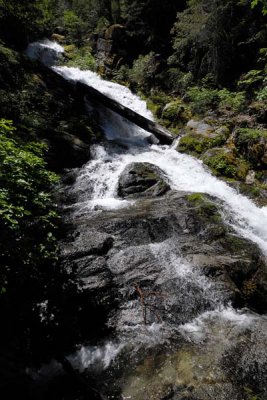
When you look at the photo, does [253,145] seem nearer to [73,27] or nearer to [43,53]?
[43,53]

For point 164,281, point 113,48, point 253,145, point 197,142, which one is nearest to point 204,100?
point 197,142

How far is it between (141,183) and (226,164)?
3.50 metres

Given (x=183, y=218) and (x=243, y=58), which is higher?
(x=243, y=58)

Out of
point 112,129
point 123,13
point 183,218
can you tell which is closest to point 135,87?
point 112,129

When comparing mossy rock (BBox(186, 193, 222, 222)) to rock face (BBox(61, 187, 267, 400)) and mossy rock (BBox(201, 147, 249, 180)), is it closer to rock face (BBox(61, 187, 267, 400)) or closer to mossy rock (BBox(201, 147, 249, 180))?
rock face (BBox(61, 187, 267, 400))

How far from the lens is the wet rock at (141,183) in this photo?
9.64 metres

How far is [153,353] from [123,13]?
28.3 m

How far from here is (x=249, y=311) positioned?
551 cm

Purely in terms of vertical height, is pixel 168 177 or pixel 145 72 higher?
pixel 145 72

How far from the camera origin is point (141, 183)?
9.96 metres

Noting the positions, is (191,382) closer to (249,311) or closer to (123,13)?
(249,311)

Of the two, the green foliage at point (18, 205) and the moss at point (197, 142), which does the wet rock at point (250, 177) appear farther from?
the green foliage at point (18, 205)

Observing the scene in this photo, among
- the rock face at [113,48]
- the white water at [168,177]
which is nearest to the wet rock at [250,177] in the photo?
the white water at [168,177]

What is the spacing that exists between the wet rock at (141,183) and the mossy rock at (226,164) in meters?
2.20
